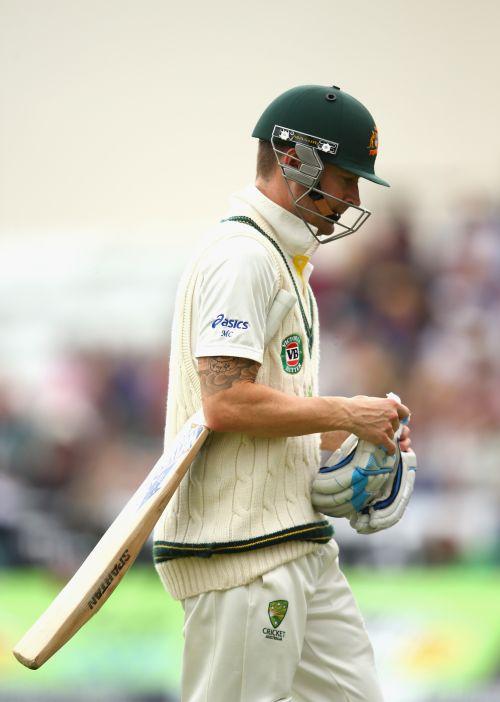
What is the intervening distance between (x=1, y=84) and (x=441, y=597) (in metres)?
3.08

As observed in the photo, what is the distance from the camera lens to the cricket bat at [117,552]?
256 cm

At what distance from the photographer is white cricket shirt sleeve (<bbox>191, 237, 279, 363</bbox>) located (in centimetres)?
260

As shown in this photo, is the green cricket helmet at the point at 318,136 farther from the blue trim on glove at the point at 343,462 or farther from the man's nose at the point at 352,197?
the blue trim on glove at the point at 343,462

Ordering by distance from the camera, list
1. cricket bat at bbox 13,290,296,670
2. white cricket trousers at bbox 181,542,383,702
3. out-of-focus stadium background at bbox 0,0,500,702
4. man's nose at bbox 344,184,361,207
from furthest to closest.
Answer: out-of-focus stadium background at bbox 0,0,500,702, man's nose at bbox 344,184,361,207, white cricket trousers at bbox 181,542,383,702, cricket bat at bbox 13,290,296,670

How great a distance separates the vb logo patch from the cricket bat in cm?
6

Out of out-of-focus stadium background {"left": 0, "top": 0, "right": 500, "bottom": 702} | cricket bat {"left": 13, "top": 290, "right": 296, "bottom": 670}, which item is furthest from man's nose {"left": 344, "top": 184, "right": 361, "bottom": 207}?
out-of-focus stadium background {"left": 0, "top": 0, "right": 500, "bottom": 702}

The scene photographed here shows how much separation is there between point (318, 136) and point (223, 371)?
558 millimetres

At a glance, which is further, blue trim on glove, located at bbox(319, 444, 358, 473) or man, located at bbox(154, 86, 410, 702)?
blue trim on glove, located at bbox(319, 444, 358, 473)

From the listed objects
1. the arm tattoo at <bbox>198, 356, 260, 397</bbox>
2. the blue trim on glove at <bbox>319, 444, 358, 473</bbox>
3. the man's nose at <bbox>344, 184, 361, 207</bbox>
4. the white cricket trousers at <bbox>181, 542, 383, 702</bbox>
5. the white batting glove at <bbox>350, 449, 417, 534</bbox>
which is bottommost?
the white cricket trousers at <bbox>181, 542, 383, 702</bbox>

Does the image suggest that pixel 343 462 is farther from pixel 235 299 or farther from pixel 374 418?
pixel 235 299

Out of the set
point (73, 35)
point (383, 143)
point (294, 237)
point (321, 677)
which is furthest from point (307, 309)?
point (73, 35)

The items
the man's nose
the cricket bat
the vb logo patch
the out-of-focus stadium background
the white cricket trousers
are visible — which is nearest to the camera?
the cricket bat

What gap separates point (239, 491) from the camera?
2.71 metres
